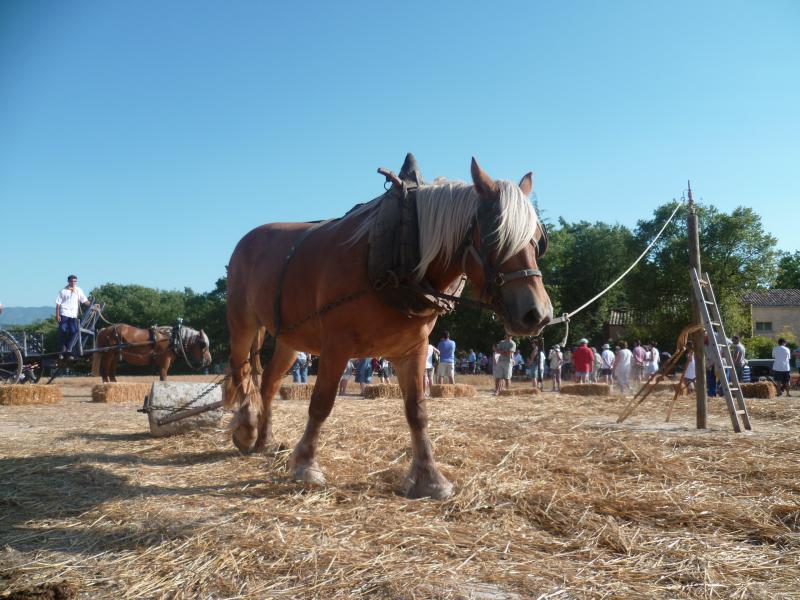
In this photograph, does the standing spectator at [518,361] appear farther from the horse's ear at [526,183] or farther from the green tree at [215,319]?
the horse's ear at [526,183]

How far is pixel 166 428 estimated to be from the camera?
233 inches

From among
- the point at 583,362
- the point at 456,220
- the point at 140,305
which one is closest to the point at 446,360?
the point at 583,362

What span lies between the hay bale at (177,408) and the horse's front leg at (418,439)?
2.71 m

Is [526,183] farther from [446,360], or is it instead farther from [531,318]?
[446,360]

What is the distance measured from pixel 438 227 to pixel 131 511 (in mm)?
2491

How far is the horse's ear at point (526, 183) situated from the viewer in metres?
3.67

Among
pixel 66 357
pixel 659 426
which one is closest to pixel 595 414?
pixel 659 426

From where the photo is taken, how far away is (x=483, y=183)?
10.7 ft

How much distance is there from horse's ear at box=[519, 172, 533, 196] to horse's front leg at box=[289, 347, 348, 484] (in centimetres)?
167

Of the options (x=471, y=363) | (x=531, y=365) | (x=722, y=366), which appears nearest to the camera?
(x=722, y=366)

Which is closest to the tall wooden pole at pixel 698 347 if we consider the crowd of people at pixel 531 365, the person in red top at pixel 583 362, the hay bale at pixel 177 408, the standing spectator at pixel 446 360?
the crowd of people at pixel 531 365

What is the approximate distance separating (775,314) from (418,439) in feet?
202

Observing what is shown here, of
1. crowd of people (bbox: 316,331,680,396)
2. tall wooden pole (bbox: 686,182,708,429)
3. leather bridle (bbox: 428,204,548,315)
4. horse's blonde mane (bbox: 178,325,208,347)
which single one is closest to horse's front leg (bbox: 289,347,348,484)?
leather bridle (bbox: 428,204,548,315)

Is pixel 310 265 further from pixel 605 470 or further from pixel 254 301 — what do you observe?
pixel 605 470
